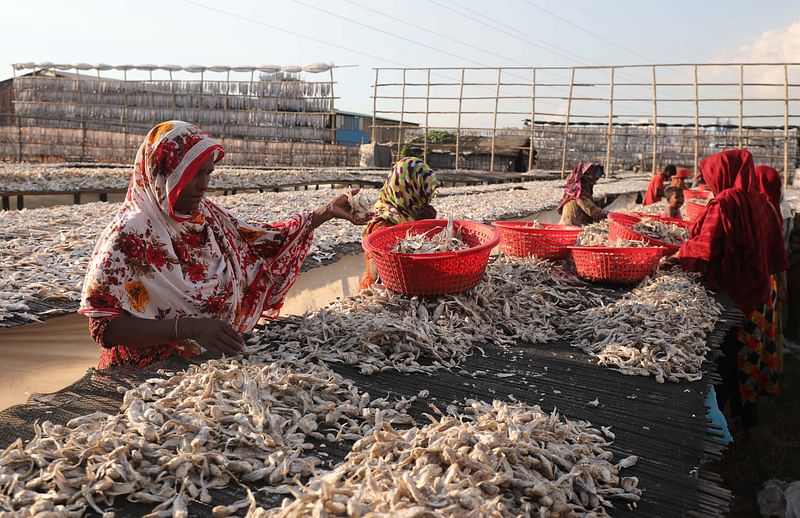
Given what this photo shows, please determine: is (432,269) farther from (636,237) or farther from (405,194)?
(636,237)

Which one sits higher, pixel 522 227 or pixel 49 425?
pixel 522 227

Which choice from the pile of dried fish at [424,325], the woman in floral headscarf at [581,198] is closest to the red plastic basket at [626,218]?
the pile of dried fish at [424,325]

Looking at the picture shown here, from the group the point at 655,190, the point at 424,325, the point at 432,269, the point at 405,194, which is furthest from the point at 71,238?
the point at 655,190

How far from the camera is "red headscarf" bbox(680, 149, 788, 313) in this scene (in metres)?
3.35

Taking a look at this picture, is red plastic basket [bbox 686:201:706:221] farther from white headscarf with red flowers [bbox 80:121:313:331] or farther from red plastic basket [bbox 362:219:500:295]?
white headscarf with red flowers [bbox 80:121:313:331]

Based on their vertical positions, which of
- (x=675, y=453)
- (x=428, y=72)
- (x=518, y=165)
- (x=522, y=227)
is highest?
(x=428, y=72)

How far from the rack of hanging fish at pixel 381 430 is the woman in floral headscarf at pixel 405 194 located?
1.18 m

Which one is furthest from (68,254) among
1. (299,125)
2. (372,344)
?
(299,125)

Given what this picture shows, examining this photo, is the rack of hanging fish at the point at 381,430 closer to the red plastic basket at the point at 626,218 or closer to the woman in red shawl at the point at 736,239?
the woman in red shawl at the point at 736,239

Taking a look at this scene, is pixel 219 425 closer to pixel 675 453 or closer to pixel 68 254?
pixel 675 453

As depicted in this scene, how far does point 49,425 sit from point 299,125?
61.5ft

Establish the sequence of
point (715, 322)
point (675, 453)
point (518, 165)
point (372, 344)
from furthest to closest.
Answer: point (518, 165)
point (715, 322)
point (372, 344)
point (675, 453)

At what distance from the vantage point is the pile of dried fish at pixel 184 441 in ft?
3.84

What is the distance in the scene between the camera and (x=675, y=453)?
1491 mm
